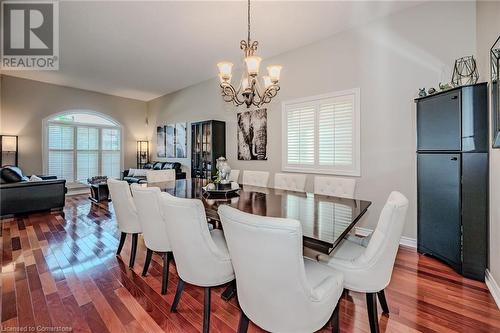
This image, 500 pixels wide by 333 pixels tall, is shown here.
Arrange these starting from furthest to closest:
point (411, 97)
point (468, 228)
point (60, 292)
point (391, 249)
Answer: point (411, 97) → point (468, 228) → point (60, 292) → point (391, 249)

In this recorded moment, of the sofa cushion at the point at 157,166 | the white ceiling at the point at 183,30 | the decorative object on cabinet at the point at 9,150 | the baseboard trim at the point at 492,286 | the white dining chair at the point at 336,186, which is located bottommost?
the baseboard trim at the point at 492,286

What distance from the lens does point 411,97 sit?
305 centimetres

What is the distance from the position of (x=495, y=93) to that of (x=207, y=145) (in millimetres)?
4736

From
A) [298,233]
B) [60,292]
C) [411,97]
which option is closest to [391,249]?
[298,233]

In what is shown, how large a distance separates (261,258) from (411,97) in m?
3.14

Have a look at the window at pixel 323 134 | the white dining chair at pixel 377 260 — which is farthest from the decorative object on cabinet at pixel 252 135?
the white dining chair at pixel 377 260

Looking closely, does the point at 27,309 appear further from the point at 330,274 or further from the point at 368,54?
the point at 368,54

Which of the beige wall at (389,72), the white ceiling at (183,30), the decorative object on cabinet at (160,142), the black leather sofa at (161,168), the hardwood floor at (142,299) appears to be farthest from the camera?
the decorative object on cabinet at (160,142)

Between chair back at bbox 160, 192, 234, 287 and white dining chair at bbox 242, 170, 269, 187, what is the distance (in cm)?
209

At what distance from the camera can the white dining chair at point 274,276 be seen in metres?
1.03

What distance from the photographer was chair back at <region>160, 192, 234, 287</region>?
4.87 ft

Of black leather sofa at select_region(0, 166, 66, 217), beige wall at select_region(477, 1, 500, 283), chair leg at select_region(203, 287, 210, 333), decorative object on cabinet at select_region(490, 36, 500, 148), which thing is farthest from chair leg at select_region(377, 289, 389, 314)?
black leather sofa at select_region(0, 166, 66, 217)

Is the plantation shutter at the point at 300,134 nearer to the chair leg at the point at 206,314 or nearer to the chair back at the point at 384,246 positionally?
the chair back at the point at 384,246

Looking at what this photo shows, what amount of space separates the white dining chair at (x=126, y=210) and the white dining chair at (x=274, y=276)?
1760 mm
